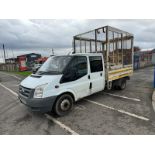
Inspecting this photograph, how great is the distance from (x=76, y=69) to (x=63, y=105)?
130 cm

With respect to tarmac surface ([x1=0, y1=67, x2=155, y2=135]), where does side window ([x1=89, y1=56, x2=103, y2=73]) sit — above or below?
above

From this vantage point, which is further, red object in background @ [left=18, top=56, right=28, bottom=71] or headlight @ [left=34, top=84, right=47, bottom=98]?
red object in background @ [left=18, top=56, right=28, bottom=71]

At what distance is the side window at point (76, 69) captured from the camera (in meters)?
3.88

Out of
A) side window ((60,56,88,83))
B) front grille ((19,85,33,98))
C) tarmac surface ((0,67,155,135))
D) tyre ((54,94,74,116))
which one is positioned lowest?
tarmac surface ((0,67,155,135))

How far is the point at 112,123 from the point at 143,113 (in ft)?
4.26

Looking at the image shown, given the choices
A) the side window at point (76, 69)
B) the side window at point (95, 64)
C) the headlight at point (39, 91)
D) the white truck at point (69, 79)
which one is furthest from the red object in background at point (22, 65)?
the headlight at point (39, 91)

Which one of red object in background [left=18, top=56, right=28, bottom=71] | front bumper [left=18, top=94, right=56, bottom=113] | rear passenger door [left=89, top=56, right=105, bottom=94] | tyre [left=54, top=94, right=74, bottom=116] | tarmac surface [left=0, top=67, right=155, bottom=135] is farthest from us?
red object in background [left=18, top=56, right=28, bottom=71]

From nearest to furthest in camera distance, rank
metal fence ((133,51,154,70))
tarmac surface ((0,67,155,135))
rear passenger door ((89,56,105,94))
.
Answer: tarmac surface ((0,67,155,135)), rear passenger door ((89,56,105,94)), metal fence ((133,51,154,70))

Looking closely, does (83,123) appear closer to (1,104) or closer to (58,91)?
(58,91)

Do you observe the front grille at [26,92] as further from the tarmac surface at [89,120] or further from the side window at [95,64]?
the side window at [95,64]

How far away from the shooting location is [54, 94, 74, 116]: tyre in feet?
12.4

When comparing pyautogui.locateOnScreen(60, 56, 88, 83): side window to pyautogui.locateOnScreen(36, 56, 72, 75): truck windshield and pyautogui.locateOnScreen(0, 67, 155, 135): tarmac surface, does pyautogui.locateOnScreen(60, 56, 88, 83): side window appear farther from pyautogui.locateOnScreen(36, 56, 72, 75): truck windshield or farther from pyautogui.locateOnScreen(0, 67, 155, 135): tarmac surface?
pyautogui.locateOnScreen(0, 67, 155, 135): tarmac surface

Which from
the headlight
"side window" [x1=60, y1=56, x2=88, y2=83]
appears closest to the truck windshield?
"side window" [x1=60, y1=56, x2=88, y2=83]

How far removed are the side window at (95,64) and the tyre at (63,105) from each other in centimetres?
149
